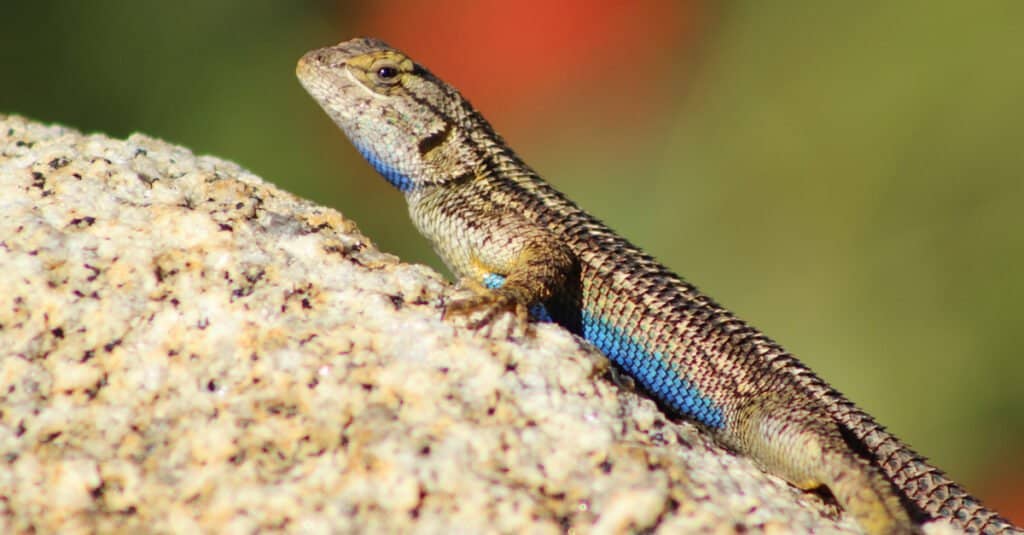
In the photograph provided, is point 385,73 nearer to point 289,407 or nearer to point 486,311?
point 486,311

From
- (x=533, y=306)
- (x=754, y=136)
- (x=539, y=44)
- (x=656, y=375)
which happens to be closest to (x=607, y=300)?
(x=656, y=375)

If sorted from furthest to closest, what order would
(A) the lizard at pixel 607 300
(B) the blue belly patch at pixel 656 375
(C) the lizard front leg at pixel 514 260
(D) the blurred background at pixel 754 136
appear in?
1. (D) the blurred background at pixel 754 136
2. (B) the blue belly patch at pixel 656 375
3. (C) the lizard front leg at pixel 514 260
4. (A) the lizard at pixel 607 300

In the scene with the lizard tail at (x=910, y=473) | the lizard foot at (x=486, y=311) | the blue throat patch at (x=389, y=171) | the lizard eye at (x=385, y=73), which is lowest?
the blue throat patch at (x=389, y=171)

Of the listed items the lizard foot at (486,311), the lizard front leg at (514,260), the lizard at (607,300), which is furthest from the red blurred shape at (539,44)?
the lizard foot at (486,311)

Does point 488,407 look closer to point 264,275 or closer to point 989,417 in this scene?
point 264,275

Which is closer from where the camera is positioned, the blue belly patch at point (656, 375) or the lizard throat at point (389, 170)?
the blue belly patch at point (656, 375)

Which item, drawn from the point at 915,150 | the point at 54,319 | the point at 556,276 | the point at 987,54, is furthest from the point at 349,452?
the point at 987,54

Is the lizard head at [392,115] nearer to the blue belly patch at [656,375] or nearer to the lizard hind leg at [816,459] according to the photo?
the blue belly patch at [656,375]

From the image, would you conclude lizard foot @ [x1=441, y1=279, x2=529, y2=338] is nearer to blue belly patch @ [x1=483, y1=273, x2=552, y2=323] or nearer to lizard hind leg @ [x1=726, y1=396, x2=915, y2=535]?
blue belly patch @ [x1=483, y1=273, x2=552, y2=323]

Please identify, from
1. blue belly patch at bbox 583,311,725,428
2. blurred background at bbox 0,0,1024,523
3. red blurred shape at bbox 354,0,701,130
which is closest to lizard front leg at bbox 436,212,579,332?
blue belly patch at bbox 583,311,725,428
